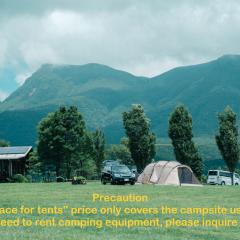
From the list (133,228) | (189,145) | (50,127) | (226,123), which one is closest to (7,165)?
(50,127)

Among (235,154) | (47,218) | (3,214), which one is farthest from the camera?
(235,154)

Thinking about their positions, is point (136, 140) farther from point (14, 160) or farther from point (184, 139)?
point (14, 160)

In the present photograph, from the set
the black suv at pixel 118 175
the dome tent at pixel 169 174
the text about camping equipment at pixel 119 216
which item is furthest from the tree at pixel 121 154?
the text about camping equipment at pixel 119 216

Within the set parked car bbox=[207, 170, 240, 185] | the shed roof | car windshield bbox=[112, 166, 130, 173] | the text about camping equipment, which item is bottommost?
parked car bbox=[207, 170, 240, 185]

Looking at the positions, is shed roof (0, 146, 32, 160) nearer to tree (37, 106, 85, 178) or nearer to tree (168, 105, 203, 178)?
tree (37, 106, 85, 178)

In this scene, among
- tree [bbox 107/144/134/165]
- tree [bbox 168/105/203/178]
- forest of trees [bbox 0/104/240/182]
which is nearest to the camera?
forest of trees [bbox 0/104/240/182]

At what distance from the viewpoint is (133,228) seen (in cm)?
1438

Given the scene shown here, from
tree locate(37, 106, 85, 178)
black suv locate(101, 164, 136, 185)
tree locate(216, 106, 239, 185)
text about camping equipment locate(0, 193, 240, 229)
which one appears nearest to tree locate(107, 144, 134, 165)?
tree locate(37, 106, 85, 178)

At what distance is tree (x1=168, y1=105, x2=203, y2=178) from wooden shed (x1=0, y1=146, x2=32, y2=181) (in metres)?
22.0

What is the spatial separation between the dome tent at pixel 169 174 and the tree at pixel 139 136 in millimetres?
18946

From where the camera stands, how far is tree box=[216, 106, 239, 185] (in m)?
67.1

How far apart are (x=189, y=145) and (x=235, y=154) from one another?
6183 mm

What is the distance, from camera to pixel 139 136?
68.8 metres

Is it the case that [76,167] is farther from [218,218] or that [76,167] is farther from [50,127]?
[218,218]
